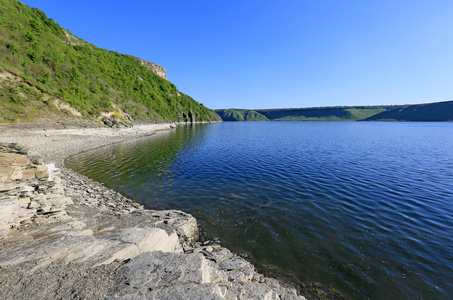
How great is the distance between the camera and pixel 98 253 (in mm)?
6406

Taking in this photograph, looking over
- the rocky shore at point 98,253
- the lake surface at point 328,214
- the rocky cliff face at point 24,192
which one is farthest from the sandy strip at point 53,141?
the rocky shore at point 98,253

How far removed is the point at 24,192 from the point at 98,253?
21.3 ft

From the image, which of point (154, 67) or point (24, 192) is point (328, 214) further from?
point (154, 67)

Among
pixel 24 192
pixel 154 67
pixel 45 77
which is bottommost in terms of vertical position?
pixel 24 192

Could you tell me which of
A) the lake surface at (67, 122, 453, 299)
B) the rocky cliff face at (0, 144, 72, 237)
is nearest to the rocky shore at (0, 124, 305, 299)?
the rocky cliff face at (0, 144, 72, 237)

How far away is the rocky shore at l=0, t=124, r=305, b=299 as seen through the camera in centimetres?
490

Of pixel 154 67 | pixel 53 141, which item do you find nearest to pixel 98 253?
pixel 53 141

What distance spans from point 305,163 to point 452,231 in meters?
16.2

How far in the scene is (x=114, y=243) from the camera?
7211 millimetres

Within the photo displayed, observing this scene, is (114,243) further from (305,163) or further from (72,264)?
(305,163)

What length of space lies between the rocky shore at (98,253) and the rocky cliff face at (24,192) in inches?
1.4

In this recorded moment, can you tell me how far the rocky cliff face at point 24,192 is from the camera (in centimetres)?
781

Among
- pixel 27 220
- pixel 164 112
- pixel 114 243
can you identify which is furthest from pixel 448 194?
pixel 164 112

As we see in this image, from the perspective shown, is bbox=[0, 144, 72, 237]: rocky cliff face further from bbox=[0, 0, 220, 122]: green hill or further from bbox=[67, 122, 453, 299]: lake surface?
bbox=[0, 0, 220, 122]: green hill
